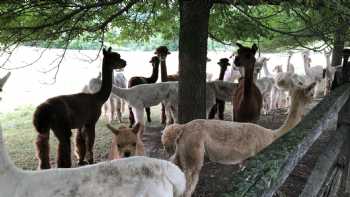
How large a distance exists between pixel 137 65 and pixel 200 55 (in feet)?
63.7

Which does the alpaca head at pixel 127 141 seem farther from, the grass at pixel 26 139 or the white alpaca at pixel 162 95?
the white alpaca at pixel 162 95

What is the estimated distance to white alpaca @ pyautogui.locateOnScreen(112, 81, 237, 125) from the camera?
8.78m

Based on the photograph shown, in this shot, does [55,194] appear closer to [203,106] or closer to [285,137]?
[285,137]

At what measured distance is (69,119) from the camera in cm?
588

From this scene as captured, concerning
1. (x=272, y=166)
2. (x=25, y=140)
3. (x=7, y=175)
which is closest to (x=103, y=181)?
(x=7, y=175)

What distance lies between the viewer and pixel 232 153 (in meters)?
4.38

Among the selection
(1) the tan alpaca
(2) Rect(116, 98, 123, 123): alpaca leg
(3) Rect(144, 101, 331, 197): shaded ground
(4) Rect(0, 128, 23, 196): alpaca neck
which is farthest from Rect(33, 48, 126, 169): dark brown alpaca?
(2) Rect(116, 98, 123, 123): alpaca leg

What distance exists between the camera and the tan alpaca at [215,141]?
4.21 meters

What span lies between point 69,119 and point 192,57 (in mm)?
2210

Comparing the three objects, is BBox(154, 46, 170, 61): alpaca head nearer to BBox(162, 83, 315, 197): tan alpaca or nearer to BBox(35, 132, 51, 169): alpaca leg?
BBox(35, 132, 51, 169): alpaca leg

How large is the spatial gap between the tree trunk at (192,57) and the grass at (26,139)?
6.90ft

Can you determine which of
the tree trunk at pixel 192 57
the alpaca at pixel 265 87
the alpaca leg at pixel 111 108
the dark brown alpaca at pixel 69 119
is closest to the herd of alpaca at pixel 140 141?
the dark brown alpaca at pixel 69 119

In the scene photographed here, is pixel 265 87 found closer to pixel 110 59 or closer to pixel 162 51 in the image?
pixel 162 51

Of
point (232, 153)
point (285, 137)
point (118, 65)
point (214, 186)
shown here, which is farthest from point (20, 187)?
point (118, 65)
